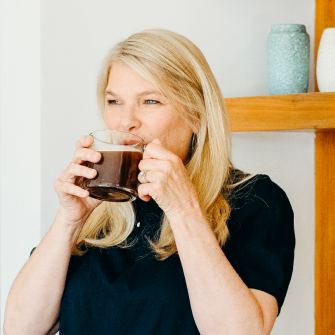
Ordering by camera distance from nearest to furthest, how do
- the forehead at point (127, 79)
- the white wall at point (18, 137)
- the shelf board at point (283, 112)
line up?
the forehead at point (127, 79) < the shelf board at point (283, 112) < the white wall at point (18, 137)

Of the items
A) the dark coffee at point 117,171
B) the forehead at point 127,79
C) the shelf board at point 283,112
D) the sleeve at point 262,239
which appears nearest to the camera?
the dark coffee at point 117,171

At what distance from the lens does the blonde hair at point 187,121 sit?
1.17 metres

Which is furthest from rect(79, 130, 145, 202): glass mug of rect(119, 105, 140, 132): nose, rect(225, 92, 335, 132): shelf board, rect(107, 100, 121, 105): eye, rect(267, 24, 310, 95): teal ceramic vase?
rect(267, 24, 310, 95): teal ceramic vase

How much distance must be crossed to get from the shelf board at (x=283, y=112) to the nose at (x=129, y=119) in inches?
25.8

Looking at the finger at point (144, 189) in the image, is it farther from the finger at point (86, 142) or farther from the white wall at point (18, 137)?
the white wall at point (18, 137)

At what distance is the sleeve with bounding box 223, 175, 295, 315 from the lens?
1.05 metres

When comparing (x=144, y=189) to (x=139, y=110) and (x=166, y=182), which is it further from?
(x=139, y=110)

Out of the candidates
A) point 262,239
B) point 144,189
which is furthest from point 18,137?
point 262,239

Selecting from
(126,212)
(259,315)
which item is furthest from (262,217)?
(126,212)

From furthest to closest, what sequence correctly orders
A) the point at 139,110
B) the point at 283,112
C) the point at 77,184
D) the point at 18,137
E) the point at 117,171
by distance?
the point at 18,137 < the point at 283,112 < the point at 139,110 < the point at 77,184 < the point at 117,171

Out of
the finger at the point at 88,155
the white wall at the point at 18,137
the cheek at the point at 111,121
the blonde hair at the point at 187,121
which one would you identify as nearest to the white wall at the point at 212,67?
the white wall at the point at 18,137

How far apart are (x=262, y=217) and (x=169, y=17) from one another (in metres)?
1.20

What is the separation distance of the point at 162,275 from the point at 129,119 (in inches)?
17.0

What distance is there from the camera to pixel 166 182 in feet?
3.04
